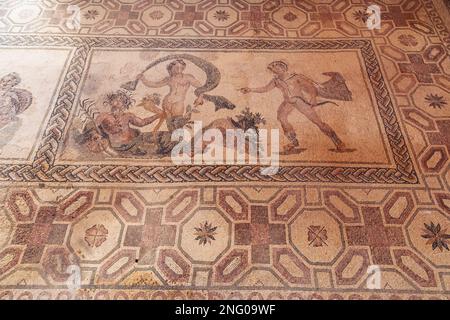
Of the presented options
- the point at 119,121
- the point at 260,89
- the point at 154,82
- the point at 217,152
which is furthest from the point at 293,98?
the point at 119,121

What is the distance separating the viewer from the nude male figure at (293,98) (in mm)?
1944

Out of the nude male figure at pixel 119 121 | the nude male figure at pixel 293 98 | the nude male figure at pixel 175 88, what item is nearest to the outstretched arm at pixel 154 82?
the nude male figure at pixel 175 88

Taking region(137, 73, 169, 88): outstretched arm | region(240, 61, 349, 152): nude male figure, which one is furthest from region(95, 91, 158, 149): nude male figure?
region(240, 61, 349, 152): nude male figure

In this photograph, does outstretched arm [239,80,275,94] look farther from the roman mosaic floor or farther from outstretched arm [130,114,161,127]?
outstretched arm [130,114,161,127]

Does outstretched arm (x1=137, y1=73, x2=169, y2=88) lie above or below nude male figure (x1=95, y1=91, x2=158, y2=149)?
above

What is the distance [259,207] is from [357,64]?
3.79ft

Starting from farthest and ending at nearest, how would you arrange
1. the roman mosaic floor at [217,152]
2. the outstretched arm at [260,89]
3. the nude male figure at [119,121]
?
the outstretched arm at [260,89]
the nude male figure at [119,121]
the roman mosaic floor at [217,152]

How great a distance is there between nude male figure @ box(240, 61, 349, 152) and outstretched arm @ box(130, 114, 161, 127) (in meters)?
0.51

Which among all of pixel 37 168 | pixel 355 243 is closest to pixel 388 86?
pixel 355 243

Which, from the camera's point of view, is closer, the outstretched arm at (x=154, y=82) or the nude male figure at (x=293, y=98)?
the nude male figure at (x=293, y=98)

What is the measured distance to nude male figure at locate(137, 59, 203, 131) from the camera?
6.61 feet

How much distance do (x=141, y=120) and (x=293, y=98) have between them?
81cm

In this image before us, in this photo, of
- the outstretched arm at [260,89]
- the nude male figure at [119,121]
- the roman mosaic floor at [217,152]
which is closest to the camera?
the roman mosaic floor at [217,152]

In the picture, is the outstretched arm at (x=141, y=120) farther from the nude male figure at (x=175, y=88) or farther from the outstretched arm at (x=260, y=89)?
the outstretched arm at (x=260, y=89)
